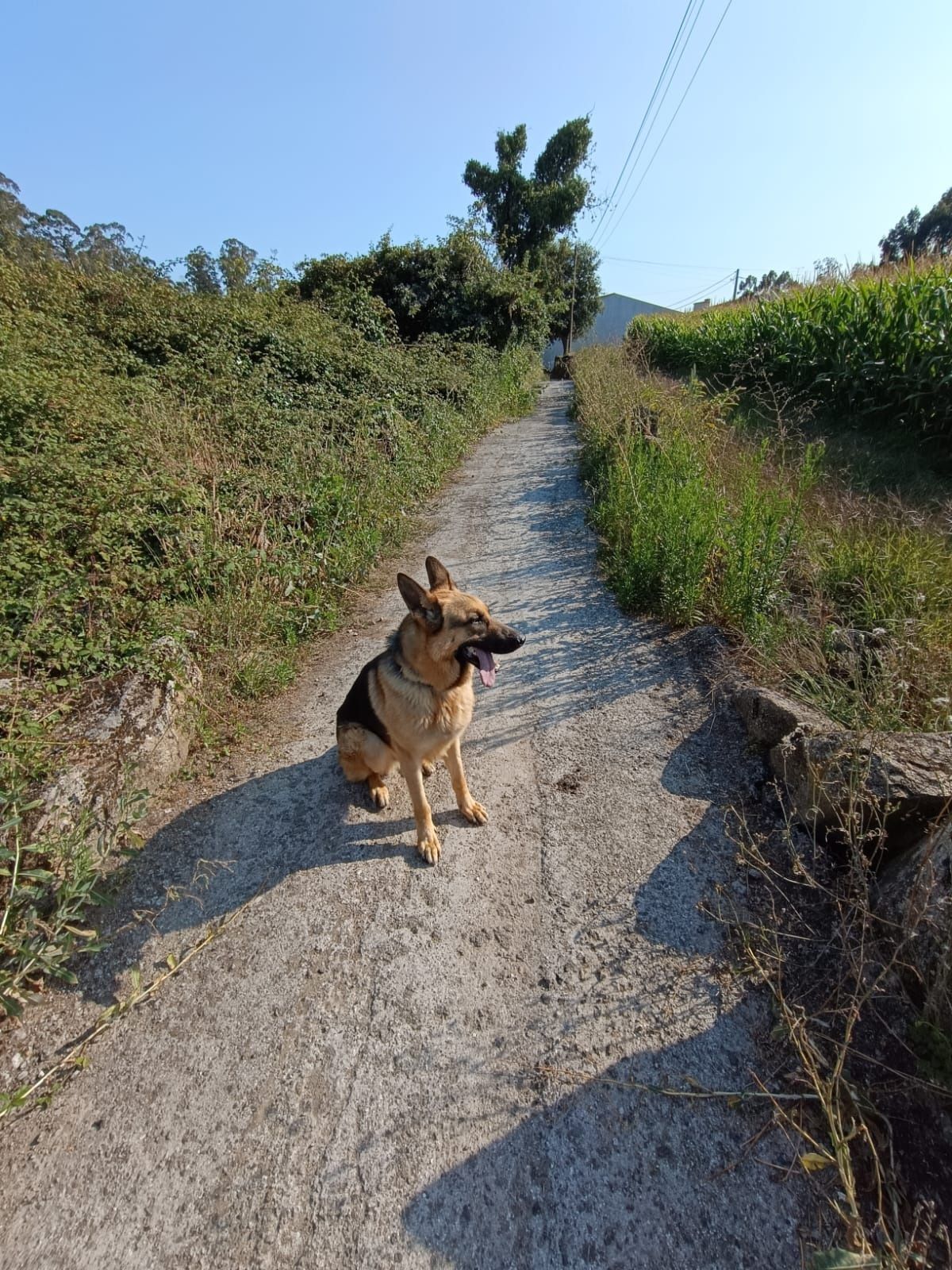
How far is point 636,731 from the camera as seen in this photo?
139 inches

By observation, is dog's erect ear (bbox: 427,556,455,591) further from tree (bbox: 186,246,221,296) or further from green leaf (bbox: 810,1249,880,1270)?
tree (bbox: 186,246,221,296)

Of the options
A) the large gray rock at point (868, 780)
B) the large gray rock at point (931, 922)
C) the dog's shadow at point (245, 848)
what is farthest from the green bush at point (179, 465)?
the large gray rock at point (931, 922)

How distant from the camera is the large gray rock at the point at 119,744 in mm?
Result: 2641

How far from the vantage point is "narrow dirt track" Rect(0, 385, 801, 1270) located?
160cm

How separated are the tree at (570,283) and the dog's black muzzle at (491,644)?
24.2 metres

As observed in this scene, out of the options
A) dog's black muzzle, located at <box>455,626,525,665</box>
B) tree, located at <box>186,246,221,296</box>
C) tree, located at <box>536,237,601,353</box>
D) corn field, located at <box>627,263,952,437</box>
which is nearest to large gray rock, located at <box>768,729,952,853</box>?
dog's black muzzle, located at <box>455,626,525,665</box>

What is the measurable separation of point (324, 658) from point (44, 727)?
83.2 inches

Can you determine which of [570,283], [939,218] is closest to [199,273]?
[570,283]

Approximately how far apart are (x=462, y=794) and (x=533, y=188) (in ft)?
112

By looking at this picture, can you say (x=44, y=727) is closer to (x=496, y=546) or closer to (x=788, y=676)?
(x=788, y=676)

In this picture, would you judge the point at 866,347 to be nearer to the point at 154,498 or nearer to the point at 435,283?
the point at 154,498

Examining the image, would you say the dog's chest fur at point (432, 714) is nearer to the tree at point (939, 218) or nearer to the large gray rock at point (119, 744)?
the large gray rock at point (119, 744)

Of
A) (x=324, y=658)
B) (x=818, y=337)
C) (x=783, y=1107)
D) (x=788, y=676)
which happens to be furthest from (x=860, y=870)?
(x=818, y=337)

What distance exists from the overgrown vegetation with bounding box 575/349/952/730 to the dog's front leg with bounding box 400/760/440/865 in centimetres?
221
